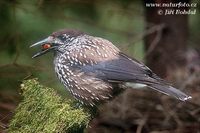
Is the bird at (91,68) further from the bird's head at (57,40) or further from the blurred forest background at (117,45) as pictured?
the blurred forest background at (117,45)

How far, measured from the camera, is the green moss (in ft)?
14.5

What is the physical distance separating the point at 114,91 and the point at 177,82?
90.1 inches

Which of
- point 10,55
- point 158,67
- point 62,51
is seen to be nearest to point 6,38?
point 10,55

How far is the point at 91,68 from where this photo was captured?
17.6ft

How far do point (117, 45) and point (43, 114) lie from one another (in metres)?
3.11

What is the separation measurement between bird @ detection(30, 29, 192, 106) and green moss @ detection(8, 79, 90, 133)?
58cm

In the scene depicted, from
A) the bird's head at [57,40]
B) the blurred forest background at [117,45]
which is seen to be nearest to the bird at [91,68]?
the bird's head at [57,40]

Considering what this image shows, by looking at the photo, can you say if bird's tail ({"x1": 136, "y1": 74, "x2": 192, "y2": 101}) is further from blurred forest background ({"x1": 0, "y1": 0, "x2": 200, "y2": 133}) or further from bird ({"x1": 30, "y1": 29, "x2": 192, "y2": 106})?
blurred forest background ({"x1": 0, "y1": 0, "x2": 200, "y2": 133})

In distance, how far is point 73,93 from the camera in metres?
5.24

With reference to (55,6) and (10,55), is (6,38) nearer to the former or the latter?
(10,55)

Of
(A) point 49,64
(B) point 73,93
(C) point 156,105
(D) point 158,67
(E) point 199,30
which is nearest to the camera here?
(B) point 73,93

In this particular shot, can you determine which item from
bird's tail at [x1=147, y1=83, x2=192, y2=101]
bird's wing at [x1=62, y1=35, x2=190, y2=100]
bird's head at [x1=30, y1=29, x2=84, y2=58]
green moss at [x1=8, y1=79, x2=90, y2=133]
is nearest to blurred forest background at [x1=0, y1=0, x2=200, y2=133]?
bird's head at [x1=30, y1=29, x2=84, y2=58]

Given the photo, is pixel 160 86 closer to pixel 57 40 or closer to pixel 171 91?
pixel 171 91

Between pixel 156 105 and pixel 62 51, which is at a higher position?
pixel 62 51
